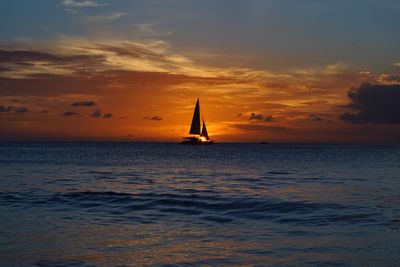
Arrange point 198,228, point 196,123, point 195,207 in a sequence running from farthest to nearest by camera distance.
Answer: point 196,123, point 195,207, point 198,228

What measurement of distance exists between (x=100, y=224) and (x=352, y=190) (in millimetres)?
21213

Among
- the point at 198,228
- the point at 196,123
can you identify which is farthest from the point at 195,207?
the point at 196,123

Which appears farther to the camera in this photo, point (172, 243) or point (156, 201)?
point (156, 201)

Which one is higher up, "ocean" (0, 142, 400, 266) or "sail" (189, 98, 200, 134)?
"sail" (189, 98, 200, 134)

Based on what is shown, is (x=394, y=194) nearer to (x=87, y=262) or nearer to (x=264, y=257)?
(x=264, y=257)

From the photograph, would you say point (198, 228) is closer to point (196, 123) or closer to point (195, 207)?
point (195, 207)

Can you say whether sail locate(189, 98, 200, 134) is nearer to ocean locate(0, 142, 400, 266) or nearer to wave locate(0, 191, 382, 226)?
ocean locate(0, 142, 400, 266)

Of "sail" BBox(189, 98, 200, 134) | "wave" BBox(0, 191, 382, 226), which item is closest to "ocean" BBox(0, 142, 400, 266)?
"wave" BBox(0, 191, 382, 226)

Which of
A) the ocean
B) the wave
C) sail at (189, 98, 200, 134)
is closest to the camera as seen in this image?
the ocean

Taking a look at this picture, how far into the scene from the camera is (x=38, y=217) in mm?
21344

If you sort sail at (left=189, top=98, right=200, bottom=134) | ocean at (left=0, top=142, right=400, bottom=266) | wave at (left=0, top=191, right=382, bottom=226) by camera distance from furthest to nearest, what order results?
sail at (left=189, top=98, right=200, bottom=134)
wave at (left=0, top=191, right=382, bottom=226)
ocean at (left=0, top=142, right=400, bottom=266)

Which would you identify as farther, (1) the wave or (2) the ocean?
(1) the wave

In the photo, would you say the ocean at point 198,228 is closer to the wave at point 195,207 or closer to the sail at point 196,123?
the wave at point 195,207

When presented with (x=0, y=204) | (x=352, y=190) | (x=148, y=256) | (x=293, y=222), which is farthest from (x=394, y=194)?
(x=0, y=204)
